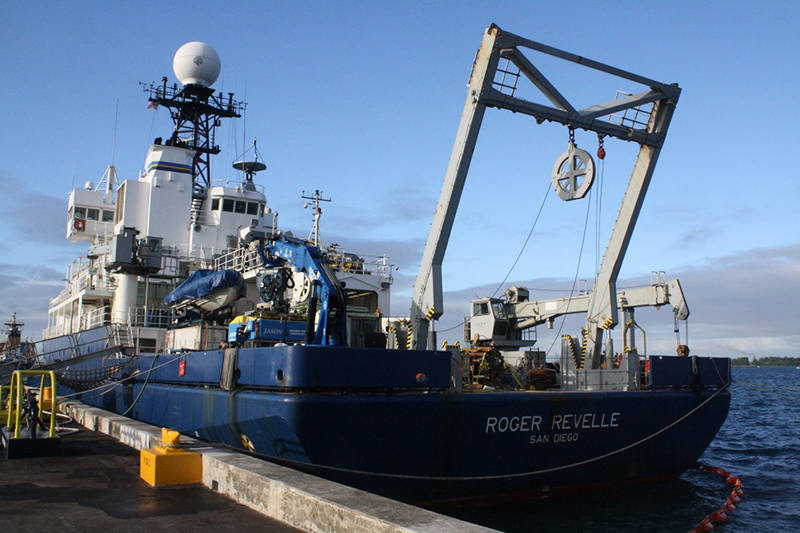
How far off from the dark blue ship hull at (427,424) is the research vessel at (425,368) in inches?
1.0

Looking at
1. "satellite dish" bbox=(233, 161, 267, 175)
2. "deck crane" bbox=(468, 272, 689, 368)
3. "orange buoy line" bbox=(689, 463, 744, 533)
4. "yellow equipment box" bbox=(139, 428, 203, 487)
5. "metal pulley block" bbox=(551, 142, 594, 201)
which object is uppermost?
"satellite dish" bbox=(233, 161, 267, 175)

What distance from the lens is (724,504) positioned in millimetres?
11695

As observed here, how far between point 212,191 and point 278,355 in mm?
16738

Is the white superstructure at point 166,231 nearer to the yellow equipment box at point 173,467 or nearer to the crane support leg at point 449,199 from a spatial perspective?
the crane support leg at point 449,199

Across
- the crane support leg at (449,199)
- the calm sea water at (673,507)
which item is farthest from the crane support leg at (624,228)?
the crane support leg at (449,199)

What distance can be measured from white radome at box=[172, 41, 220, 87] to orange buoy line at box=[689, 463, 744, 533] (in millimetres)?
24155

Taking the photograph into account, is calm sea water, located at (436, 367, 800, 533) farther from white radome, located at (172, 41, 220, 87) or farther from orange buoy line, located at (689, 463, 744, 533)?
white radome, located at (172, 41, 220, 87)

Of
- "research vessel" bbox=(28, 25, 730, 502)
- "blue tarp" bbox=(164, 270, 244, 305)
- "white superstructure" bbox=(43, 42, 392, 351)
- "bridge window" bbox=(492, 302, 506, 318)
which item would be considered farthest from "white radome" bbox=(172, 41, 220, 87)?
"bridge window" bbox=(492, 302, 506, 318)

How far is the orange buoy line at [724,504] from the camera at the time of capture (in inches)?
397

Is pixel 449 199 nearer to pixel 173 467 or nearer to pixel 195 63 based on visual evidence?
pixel 173 467

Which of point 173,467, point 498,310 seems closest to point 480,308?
point 498,310

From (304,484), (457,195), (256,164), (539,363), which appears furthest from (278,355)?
(256,164)

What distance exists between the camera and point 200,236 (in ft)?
77.8

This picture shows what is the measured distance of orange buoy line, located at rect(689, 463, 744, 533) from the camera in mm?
10094
